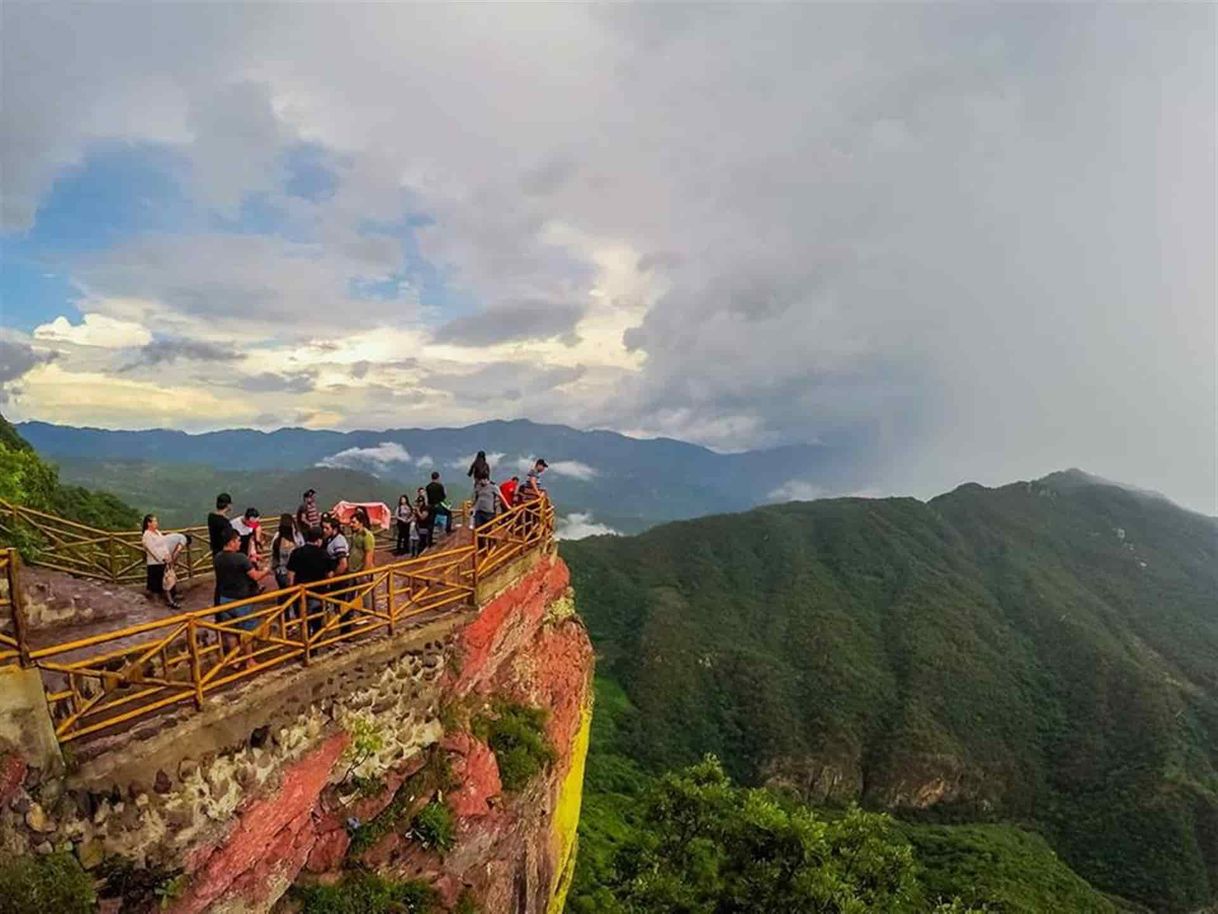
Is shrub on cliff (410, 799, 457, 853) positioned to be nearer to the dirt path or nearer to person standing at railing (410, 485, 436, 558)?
the dirt path

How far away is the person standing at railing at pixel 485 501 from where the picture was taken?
1761 centimetres

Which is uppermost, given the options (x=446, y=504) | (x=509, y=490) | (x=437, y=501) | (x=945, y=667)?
(x=509, y=490)

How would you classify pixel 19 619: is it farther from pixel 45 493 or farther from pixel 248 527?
pixel 45 493

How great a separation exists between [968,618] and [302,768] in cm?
14283

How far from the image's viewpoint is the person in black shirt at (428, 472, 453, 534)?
60.5 ft

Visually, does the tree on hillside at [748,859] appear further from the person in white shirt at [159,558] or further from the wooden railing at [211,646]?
the person in white shirt at [159,558]

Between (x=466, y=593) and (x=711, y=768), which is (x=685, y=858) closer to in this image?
(x=711, y=768)

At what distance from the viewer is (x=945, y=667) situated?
116875mm

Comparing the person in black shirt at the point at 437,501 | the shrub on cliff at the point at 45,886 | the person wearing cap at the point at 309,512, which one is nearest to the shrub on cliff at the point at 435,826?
the shrub on cliff at the point at 45,886

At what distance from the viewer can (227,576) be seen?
36.3 ft

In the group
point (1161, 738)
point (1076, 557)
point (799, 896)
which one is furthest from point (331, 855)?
point (1076, 557)

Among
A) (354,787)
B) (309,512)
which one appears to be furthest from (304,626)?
(309,512)

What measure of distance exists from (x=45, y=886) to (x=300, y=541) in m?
6.96

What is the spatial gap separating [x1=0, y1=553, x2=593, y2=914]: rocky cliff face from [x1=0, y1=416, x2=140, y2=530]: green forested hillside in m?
16.0
